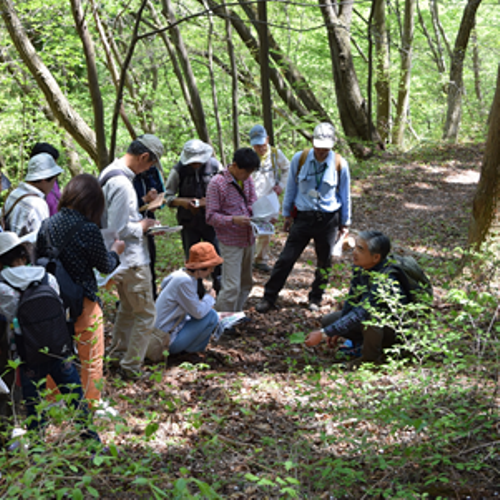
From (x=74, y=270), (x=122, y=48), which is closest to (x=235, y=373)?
(x=74, y=270)

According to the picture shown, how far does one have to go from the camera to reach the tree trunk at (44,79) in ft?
24.1

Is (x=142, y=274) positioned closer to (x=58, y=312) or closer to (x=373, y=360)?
(x=58, y=312)

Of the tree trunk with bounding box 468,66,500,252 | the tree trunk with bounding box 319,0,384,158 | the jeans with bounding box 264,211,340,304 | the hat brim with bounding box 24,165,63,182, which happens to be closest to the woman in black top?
the hat brim with bounding box 24,165,63,182

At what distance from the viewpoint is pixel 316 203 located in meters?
5.70

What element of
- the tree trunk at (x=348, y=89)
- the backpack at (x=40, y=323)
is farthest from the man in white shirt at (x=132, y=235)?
the tree trunk at (x=348, y=89)

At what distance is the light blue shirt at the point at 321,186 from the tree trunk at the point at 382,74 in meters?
10.9

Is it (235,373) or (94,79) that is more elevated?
(94,79)

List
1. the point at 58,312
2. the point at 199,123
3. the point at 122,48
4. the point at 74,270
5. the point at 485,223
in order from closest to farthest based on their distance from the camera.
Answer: the point at 58,312, the point at 74,270, the point at 485,223, the point at 199,123, the point at 122,48

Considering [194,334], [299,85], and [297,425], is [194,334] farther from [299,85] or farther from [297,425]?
[299,85]

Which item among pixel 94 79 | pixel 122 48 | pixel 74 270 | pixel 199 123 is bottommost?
pixel 74 270

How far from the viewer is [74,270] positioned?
10.9ft

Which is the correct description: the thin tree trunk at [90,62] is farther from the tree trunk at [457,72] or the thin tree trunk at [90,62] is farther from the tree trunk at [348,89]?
the tree trunk at [457,72]

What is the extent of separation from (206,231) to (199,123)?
470 cm

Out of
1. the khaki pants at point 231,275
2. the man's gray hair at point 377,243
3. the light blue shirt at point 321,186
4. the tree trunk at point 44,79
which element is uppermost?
the tree trunk at point 44,79
